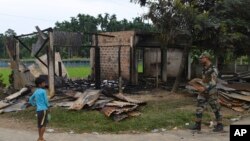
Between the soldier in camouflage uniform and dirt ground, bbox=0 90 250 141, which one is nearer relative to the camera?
dirt ground, bbox=0 90 250 141

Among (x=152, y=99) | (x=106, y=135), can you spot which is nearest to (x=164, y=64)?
(x=152, y=99)

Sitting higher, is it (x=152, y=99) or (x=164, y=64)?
(x=164, y=64)

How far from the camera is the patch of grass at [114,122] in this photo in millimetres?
10672

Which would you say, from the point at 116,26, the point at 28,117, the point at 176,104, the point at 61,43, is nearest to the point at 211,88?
the point at 176,104

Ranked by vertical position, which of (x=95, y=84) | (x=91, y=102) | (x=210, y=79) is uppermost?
(x=210, y=79)

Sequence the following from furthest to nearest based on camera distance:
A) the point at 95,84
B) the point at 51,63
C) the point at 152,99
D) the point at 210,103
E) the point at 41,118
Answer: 1. the point at 95,84
2. the point at 152,99
3. the point at 51,63
4. the point at 210,103
5. the point at 41,118

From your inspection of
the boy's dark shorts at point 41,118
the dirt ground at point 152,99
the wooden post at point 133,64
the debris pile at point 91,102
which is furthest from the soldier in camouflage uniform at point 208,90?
the wooden post at point 133,64

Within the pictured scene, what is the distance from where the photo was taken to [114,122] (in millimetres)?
10984

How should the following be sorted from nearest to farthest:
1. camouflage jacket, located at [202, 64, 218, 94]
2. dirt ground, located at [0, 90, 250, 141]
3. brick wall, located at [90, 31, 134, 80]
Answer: dirt ground, located at [0, 90, 250, 141] < camouflage jacket, located at [202, 64, 218, 94] < brick wall, located at [90, 31, 134, 80]

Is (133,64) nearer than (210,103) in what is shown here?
No

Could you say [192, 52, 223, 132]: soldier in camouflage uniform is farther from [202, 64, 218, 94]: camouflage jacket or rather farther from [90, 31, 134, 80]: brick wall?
[90, 31, 134, 80]: brick wall

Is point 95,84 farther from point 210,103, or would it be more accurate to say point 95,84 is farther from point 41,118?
point 41,118

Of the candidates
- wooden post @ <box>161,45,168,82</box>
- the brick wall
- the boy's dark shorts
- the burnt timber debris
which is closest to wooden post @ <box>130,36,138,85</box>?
the burnt timber debris

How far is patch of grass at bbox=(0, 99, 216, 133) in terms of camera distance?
1067 cm
